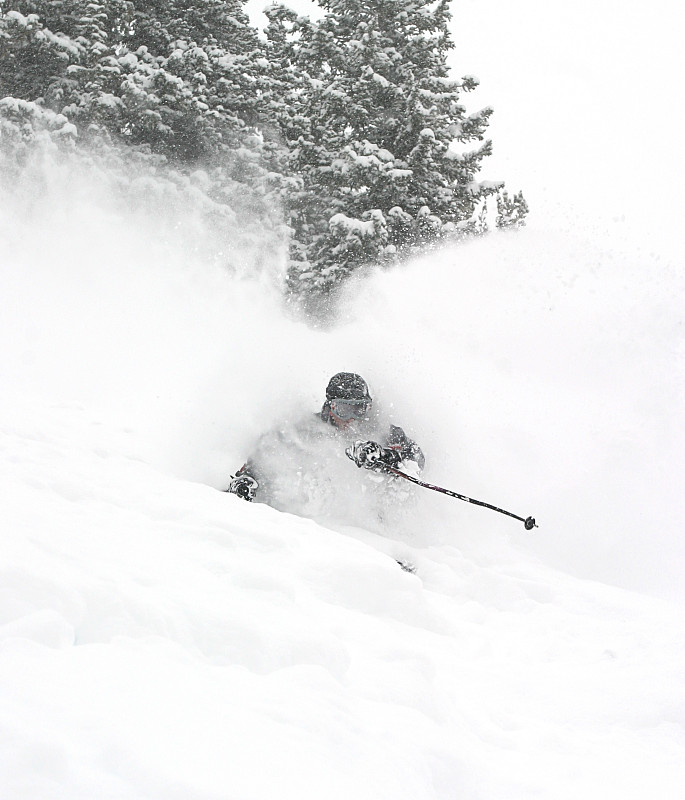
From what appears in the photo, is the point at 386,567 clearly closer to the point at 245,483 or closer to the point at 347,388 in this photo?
the point at 245,483

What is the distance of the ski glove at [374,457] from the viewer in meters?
6.52

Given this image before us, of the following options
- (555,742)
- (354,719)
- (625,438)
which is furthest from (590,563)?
(354,719)

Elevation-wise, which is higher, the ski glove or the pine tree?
the pine tree

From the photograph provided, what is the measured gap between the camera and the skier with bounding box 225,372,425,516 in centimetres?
668

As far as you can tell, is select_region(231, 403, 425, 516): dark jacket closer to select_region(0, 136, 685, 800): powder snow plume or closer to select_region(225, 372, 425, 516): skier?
select_region(225, 372, 425, 516): skier

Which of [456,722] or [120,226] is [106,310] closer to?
[120,226]

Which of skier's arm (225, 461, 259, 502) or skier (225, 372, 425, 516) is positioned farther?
skier (225, 372, 425, 516)

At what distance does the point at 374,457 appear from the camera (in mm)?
6594

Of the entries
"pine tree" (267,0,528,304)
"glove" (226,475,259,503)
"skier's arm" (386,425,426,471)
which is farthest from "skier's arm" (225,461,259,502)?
"pine tree" (267,0,528,304)

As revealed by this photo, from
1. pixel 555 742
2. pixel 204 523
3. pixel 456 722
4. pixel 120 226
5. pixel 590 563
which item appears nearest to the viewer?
pixel 456 722

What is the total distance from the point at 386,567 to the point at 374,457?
2554 millimetres

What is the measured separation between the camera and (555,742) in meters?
3.02

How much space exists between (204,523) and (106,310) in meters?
11.8

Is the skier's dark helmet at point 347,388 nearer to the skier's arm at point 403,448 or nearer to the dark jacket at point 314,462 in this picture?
the dark jacket at point 314,462
